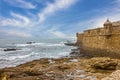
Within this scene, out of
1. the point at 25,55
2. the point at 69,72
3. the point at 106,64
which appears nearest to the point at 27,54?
the point at 25,55

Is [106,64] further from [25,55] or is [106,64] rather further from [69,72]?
[25,55]

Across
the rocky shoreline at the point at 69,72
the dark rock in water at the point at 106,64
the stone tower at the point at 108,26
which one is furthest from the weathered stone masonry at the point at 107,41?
the rocky shoreline at the point at 69,72

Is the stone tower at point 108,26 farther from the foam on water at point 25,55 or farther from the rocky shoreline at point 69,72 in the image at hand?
the foam on water at point 25,55

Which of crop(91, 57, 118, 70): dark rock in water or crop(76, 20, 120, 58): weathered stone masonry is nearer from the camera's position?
crop(91, 57, 118, 70): dark rock in water

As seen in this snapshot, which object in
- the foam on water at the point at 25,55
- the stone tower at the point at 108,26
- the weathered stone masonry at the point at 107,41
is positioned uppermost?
the stone tower at the point at 108,26

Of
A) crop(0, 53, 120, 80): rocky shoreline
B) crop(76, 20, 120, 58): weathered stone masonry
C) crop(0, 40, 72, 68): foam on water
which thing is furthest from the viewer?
crop(0, 40, 72, 68): foam on water

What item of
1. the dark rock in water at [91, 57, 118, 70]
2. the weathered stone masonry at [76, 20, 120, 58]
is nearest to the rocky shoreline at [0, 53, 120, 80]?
the dark rock in water at [91, 57, 118, 70]

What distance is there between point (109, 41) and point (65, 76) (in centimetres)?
999

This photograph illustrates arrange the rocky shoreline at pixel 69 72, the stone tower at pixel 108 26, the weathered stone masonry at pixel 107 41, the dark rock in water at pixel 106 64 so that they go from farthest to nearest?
the stone tower at pixel 108 26, the weathered stone masonry at pixel 107 41, the dark rock in water at pixel 106 64, the rocky shoreline at pixel 69 72

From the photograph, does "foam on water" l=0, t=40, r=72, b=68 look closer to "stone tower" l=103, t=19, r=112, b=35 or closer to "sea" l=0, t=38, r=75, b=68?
"sea" l=0, t=38, r=75, b=68

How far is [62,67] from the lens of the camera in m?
15.6

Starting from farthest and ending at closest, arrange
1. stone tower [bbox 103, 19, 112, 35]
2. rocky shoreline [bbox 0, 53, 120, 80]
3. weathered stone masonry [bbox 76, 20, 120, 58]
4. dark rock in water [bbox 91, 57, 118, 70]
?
stone tower [bbox 103, 19, 112, 35], weathered stone masonry [bbox 76, 20, 120, 58], dark rock in water [bbox 91, 57, 118, 70], rocky shoreline [bbox 0, 53, 120, 80]

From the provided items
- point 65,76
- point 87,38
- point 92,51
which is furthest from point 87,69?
point 87,38

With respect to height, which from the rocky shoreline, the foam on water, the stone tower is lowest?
the rocky shoreline
